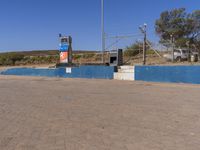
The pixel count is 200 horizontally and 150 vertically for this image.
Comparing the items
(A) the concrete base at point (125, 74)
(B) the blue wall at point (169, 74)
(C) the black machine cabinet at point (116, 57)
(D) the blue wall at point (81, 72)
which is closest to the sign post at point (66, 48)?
(D) the blue wall at point (81, 72)

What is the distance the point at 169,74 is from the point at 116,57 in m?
8.88

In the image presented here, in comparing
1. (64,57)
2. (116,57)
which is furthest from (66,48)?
(116,57)

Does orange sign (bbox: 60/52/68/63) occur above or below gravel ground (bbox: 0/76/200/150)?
above

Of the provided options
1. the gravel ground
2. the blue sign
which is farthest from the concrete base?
the gravel ground

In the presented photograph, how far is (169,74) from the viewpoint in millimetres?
23109

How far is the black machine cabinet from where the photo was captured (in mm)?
30812

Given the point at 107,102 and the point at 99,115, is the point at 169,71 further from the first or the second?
the point at 99,115

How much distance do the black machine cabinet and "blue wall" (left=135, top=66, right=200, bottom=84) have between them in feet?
18.0

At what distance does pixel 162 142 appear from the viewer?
6.66m

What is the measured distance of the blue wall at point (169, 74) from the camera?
2167cm

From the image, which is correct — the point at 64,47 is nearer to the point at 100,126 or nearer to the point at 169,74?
the point at 169,74

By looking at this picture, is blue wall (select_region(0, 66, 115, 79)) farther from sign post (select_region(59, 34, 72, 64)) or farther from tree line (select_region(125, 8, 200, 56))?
tree line (select_region(125, 8, 200, 56))

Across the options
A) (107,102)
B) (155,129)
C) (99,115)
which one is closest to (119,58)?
(107,102)

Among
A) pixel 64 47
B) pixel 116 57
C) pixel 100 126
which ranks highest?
pixel 64 47
